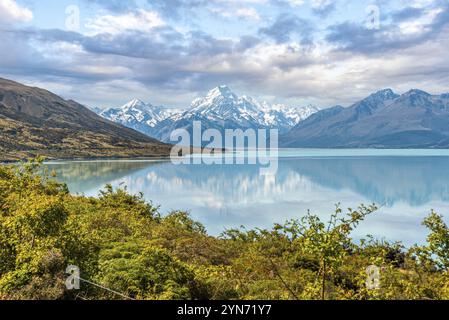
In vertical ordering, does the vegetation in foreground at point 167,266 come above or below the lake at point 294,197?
above

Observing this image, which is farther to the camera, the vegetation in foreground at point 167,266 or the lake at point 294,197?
the lake at point 294,197

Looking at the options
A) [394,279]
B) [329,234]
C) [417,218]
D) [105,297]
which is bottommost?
[417,218]

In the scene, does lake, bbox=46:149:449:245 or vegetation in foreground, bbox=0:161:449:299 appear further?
lake, bbox=46:149:449:245

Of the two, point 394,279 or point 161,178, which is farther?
point 161,178

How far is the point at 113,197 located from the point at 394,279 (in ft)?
118

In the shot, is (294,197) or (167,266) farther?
(294,197)

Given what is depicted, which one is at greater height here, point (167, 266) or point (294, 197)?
point (167, 266)

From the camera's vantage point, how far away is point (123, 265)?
14984 millimetres

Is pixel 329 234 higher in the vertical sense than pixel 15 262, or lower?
higher

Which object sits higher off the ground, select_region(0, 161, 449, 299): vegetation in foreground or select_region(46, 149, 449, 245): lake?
select_region(0, 161, 449, 299): vegetation in foreground

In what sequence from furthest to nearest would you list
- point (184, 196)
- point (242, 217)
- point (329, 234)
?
point (184, 196) < point (242, 217) < point (329, 234)
